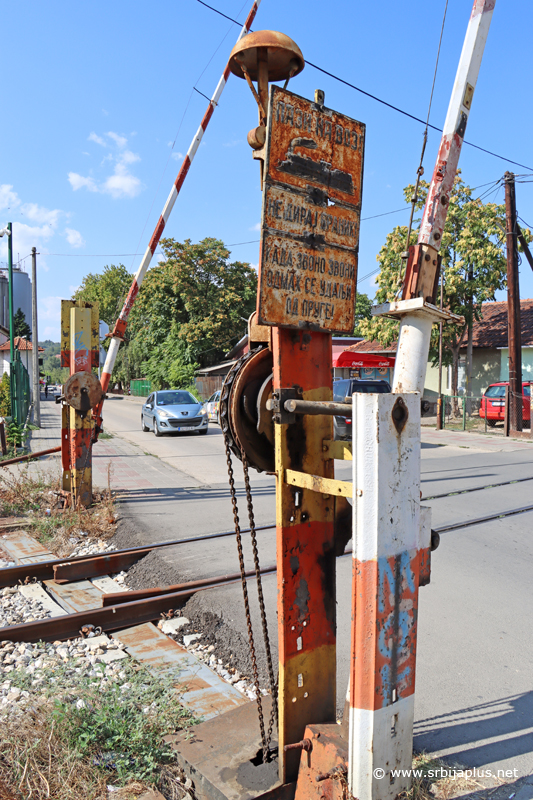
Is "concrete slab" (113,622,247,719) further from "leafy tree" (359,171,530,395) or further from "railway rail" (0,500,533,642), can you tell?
"leafy tree" (359,171,530,395)

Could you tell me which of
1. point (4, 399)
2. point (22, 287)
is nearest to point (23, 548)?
point (4, 399)

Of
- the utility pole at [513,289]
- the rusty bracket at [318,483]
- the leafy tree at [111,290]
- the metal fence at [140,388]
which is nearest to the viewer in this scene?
the rusty bracket at [318,483]

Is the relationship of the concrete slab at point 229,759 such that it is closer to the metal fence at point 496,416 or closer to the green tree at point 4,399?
the metal fence at point 496,416

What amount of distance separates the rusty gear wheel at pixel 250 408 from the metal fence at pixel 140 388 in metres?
53.6

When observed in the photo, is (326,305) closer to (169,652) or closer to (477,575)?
(169,652)

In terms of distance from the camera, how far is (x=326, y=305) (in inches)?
93.7

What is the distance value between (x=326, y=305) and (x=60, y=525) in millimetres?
5780

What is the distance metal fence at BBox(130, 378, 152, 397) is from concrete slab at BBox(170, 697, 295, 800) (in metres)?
53.4

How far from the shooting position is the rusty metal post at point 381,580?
5.84 ft

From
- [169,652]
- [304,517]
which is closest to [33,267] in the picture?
[169,652]

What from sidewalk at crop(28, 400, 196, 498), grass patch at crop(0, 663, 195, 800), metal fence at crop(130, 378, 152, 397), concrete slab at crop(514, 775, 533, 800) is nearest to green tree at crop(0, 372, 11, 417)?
sidewalk at crop(28, 400, 196, 498)

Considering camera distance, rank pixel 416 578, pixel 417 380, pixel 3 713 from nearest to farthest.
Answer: pixel 416 578 → pixel 3 713 → pixel 417 380

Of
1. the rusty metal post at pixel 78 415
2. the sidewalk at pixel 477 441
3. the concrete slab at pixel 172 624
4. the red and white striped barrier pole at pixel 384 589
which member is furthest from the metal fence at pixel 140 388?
the red and white striped barrier pole at pixel 384 589

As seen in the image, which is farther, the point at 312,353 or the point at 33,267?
the point at 33,267
